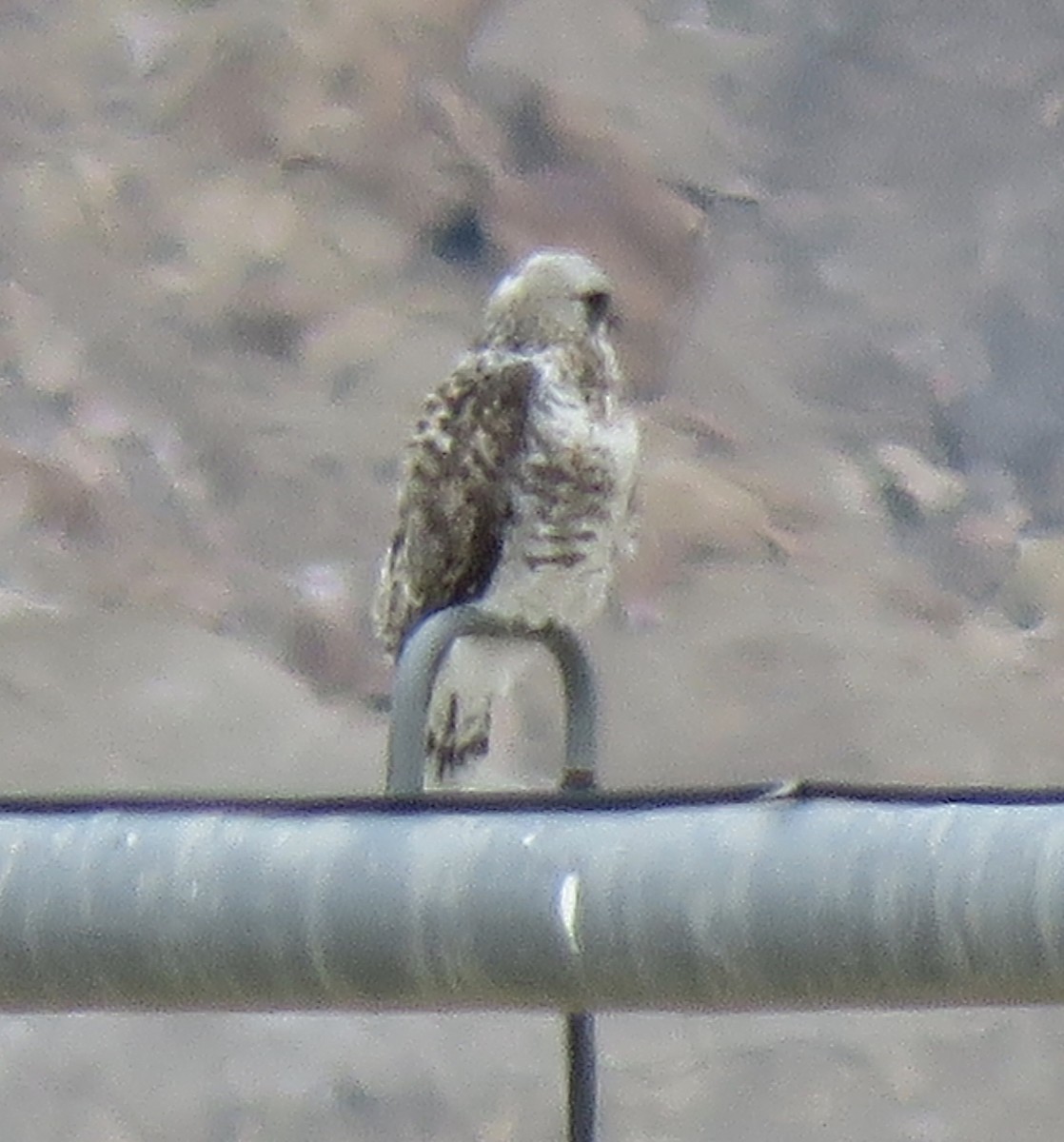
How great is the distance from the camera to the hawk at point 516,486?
2.37 metres

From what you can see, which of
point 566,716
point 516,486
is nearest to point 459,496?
point 516,486

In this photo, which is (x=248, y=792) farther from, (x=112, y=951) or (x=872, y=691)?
(x=872, y=691)

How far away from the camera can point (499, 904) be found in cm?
76

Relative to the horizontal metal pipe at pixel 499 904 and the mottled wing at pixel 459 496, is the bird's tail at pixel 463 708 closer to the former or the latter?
the mottled wing at pixel 459 496

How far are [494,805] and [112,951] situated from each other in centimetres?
11

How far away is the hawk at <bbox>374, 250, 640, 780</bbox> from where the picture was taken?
2367mm

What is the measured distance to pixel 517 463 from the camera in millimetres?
2383

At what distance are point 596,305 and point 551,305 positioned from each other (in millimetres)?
48

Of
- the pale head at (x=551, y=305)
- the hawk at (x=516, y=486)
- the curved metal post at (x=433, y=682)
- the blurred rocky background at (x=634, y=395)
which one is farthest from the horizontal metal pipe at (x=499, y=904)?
the blurred rocky background at (x=634, y=395)

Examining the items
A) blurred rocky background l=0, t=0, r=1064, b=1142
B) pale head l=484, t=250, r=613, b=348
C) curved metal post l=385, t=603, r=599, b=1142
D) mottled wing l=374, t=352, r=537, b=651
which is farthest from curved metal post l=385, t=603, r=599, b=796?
blurred rocky background l=0, t=0, r=1064, b=1142

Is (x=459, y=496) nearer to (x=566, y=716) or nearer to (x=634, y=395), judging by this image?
(x=566, y=716)

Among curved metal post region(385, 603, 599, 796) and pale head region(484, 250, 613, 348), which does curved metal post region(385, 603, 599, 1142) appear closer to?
curved metal post region(385, 603, 599, 796)

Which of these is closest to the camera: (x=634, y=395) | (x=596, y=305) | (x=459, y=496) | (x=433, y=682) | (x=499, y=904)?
(x=499, y=904)

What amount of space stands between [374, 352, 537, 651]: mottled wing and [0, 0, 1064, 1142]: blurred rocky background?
4631 mm
